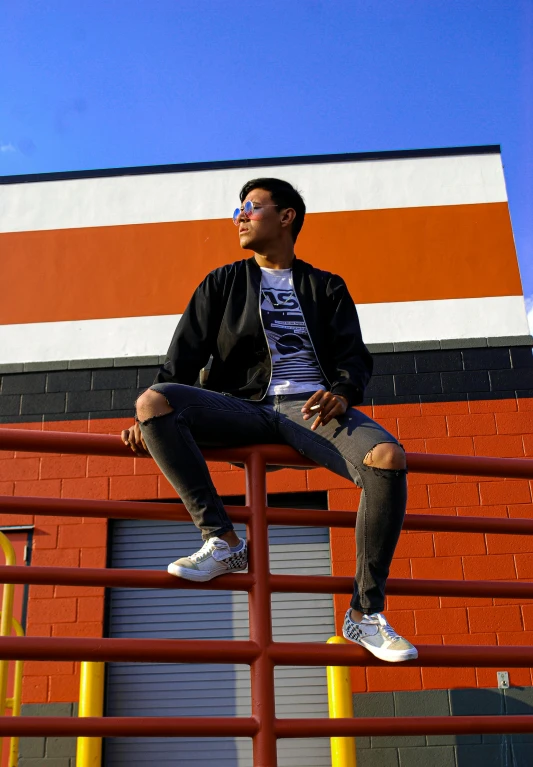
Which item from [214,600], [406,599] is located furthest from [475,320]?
[214,600]

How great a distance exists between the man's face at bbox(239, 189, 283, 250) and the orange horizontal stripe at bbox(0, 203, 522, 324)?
14.5 ft

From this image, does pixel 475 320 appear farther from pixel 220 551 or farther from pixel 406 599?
pixel 220 551

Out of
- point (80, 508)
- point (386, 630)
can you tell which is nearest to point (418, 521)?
point (386, 630)

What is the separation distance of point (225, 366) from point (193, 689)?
432 cm

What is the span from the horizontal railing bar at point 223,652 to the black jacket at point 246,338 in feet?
3.12

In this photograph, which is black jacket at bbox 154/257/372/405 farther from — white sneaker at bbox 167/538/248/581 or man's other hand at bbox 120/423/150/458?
white sneaker at bbox 167/538/248/581

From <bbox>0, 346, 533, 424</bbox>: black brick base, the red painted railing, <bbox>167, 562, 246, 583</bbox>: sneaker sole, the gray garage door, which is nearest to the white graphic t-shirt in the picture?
the red painted railing

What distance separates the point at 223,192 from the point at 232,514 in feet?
20.0

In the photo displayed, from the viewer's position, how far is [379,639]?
2.64 m

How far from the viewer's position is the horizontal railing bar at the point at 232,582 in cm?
254

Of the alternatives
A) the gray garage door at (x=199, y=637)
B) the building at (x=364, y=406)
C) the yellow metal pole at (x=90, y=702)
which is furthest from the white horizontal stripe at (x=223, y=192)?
the yellow metal pole at (x=90, y=702)

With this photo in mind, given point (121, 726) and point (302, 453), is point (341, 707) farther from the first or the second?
point (121, 726)

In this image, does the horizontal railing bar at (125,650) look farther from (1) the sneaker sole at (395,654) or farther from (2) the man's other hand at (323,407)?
(2) the man's other hand at (323,407)

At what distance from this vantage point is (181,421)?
9.16 ft
